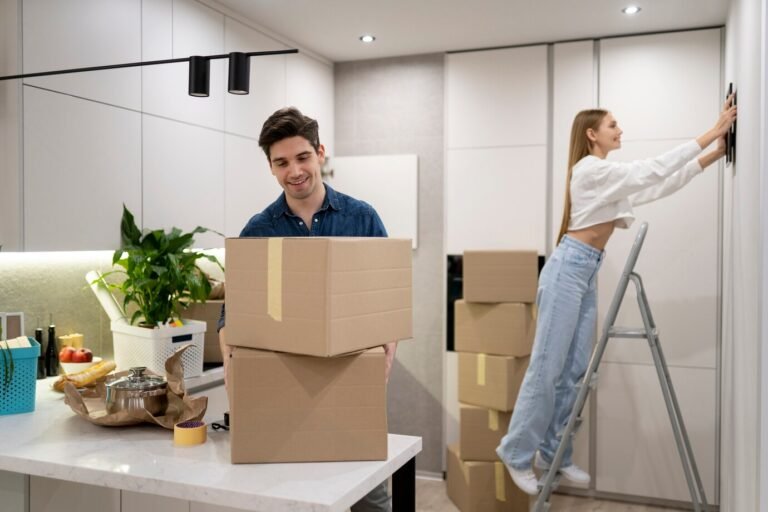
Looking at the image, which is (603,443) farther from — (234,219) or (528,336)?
(234,219)

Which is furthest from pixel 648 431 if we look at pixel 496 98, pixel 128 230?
pixel 128 230

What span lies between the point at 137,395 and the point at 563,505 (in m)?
2.71

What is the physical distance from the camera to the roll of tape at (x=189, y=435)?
174 centimetres

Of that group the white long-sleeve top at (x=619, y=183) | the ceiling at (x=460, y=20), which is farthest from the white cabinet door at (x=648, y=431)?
the ceiling at (x=460, y=20)

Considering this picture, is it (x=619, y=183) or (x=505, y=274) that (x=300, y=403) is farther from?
(x=505, y=274)

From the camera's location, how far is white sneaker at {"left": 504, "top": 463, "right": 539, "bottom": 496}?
315 centimetres

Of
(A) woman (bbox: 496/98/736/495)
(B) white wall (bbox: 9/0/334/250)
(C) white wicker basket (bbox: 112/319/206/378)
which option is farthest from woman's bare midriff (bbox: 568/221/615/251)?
(C) white wicker basket (bbox: 112/319/206/378)

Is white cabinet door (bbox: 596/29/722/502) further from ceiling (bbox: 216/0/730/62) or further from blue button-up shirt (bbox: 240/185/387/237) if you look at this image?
blue button-up shirt (bbox: 240/185/387/237)

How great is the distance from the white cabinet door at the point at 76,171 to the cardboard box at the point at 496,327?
1.74 m

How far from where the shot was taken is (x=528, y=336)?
367 cm

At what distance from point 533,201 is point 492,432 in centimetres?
129

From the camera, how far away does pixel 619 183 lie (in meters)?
3.10

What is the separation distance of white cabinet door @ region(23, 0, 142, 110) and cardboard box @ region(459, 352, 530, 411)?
208 cm

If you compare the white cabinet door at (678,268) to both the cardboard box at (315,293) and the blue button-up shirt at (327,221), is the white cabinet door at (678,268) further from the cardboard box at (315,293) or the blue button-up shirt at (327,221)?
the cardboard box at (315,293)
